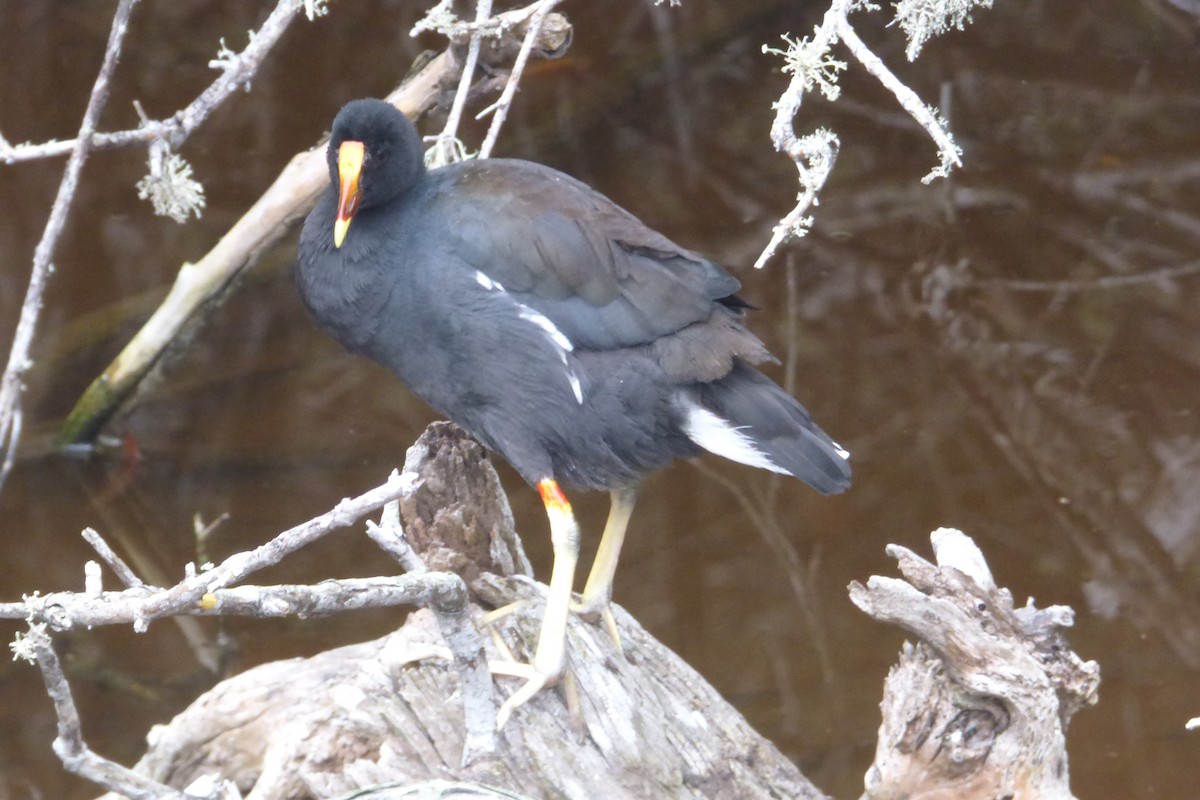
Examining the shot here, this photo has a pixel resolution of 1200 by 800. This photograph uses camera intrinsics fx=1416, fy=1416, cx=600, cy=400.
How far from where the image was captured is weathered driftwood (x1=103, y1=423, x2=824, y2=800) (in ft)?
8.20

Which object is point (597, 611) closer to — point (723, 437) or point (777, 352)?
point (723, 437)

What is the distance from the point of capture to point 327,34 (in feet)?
21.7

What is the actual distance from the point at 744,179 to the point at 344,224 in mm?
3502

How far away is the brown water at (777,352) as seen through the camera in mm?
3971

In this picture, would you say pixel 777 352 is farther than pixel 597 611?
Yes

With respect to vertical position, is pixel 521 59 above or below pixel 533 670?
above

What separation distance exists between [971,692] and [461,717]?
889mm

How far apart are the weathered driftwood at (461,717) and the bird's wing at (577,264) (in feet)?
1.19

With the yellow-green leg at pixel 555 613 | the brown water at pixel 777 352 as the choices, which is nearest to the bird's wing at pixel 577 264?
the yellow-green leg at pixel 555 613

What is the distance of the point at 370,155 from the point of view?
268 cm

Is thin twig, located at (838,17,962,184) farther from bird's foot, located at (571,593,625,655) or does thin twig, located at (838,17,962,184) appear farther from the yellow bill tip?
bird's foot, located at (571,593,625,655)

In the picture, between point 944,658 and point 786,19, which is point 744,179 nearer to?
point 786,19

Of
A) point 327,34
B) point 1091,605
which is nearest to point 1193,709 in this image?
point 1091,605

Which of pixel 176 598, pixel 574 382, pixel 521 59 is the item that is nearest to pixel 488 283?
pixel 574 382
